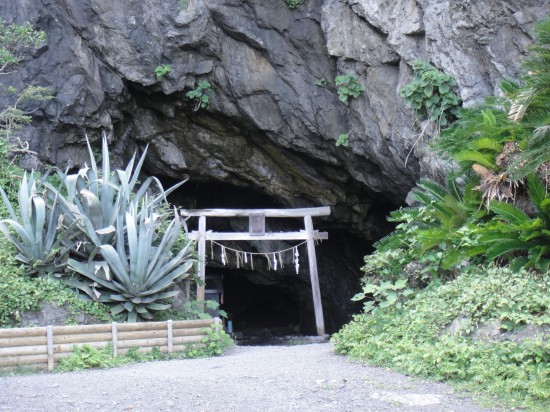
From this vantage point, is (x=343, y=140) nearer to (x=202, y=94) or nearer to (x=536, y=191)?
(x=202, y=94)

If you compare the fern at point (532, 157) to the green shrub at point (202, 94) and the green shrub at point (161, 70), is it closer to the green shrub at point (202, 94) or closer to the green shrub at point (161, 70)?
the green shrub at point (202, 94)

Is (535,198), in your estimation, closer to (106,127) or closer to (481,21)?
(481,21)

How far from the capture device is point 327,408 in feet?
17.9

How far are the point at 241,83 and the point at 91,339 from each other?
7.50 meters

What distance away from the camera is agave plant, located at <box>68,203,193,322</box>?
9305mm

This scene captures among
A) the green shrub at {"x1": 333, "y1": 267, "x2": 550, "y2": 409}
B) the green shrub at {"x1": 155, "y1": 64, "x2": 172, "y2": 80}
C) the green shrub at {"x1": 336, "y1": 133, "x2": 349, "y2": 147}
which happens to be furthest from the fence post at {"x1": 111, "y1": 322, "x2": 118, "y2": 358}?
the green shrub at {"x1": 336, "y1": 133, "x2": 349, "y2": 147}

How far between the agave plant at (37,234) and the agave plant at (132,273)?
13.7 inches

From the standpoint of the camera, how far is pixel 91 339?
8.34 meters

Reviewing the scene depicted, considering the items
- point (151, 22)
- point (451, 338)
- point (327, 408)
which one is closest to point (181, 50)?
point (151, 22)

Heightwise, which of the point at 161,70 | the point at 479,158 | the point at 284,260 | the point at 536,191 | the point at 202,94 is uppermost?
the point at 161,70

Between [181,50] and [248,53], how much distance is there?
4.63ft

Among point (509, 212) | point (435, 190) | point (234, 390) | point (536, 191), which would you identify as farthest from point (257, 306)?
point (234, 390)

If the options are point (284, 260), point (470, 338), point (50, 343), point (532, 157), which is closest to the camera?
point (470, 338)

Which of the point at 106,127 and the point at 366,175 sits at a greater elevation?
the point at 106,127
